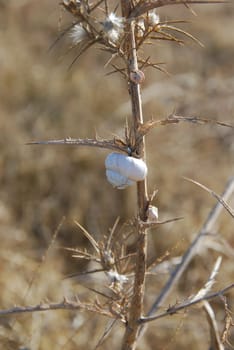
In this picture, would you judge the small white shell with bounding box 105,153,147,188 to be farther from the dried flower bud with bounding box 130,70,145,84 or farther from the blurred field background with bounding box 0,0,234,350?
the blurred field background with bounding box 0,0,234,350

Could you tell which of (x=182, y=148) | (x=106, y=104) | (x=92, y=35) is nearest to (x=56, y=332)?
(x=92, y=35)

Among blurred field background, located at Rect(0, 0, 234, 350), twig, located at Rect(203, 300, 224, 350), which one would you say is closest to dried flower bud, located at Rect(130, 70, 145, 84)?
twig, located at Rect(203, 300, 224, 350)

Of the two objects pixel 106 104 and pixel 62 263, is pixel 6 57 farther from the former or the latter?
pixel 62 263

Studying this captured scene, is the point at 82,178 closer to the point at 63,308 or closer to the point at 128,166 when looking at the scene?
the point at 63,308

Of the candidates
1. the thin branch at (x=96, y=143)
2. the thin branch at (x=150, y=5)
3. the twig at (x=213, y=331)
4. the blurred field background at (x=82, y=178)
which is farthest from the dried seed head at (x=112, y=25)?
the blurred field background at (x=82, y=178)

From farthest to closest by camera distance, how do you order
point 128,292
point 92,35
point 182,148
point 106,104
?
1. point 106,104
2. point 182,148
3. point 128,292
4. point 92,35
